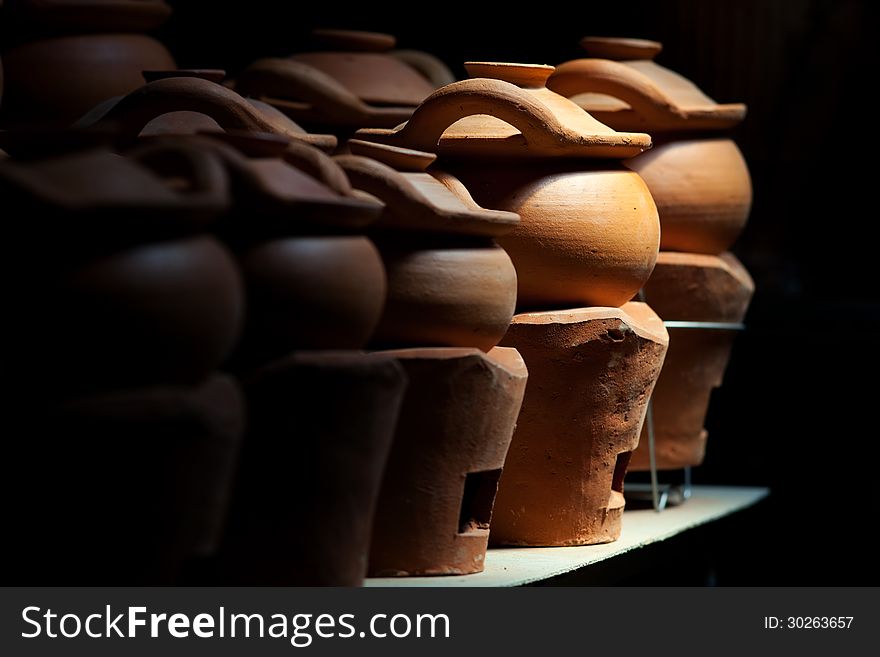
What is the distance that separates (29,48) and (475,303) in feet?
6.29

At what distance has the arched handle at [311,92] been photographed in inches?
177

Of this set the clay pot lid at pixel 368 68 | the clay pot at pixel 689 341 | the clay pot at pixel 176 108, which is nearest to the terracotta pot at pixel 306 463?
the clay pot at pixel 176 108

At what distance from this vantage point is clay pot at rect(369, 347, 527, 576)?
126 inches

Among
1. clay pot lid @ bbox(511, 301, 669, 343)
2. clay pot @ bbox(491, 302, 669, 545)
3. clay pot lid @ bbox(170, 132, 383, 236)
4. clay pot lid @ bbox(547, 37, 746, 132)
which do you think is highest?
clay pot lid @ bbox(170, 132, 383, 236)

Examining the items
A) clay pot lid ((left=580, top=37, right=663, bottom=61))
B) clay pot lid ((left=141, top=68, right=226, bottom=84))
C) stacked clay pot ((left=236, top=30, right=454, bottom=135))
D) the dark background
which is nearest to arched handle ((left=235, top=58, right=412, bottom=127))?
stacked clay pot ((left=236, top=30, right=454, bottom=135))

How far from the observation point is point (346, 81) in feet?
16.2

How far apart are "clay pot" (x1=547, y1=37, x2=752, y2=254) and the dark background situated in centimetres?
111

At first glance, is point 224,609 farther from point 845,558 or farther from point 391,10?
point 391,10

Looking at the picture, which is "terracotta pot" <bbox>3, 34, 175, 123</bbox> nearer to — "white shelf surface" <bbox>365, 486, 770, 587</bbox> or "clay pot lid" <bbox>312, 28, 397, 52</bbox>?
"clay pot lid" <bbox>312, 28, 397, 52</bbox>

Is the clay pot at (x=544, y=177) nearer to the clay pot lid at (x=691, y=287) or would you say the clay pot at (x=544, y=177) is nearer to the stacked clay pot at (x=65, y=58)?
the clay pot lid at (x=691, y=287)

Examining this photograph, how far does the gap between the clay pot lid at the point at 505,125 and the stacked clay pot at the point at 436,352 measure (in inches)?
12.5

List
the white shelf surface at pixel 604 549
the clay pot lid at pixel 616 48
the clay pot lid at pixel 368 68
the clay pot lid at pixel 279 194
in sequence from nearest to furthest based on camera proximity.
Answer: the clay pot lid at pixel 279 194 < the white shelf surface at pixel 604 549 < the clay pot lid at pixel 616 48 < the clay pot lid at pixel 368 68

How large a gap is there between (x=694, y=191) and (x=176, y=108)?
1807 mm

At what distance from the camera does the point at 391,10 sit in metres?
6.29
